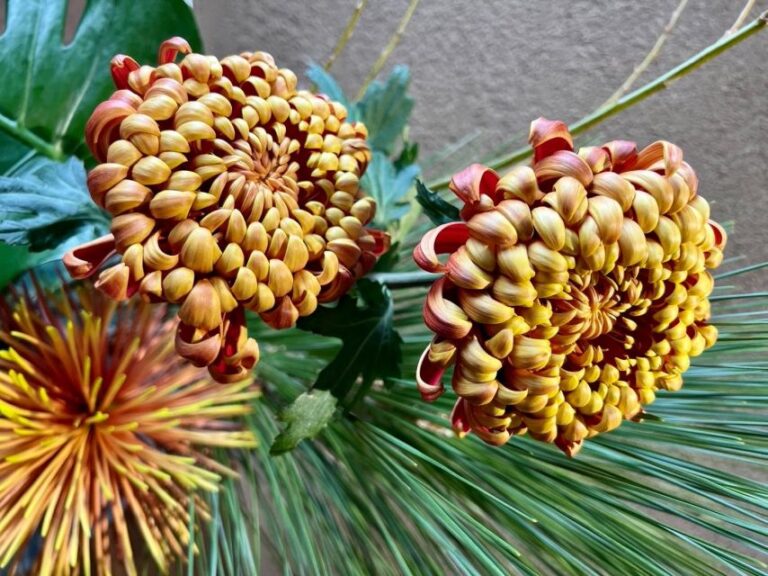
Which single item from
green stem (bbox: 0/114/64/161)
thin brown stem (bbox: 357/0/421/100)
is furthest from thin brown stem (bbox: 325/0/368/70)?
green stem (bbox: 0/114/64/161)

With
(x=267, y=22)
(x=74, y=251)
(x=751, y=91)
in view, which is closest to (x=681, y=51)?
(x=751, y=91)

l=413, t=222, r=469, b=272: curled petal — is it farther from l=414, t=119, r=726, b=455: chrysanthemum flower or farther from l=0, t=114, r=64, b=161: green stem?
l=0, t=114, r=64, b=161: green stem

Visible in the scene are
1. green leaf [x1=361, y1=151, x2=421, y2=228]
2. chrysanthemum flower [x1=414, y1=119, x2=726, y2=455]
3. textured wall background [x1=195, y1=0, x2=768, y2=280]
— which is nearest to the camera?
chrysanthemum flower [x1=414, y1=119, x2=726, y2=455]

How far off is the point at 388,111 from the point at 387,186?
0.16ft

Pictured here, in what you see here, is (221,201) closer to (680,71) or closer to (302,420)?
(302,420)

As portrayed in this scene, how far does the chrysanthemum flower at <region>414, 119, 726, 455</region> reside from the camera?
0.17 m

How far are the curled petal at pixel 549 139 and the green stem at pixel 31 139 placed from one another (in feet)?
0.67

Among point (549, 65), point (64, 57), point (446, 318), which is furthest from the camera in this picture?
point (549, 65)

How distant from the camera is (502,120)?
448 millimetres

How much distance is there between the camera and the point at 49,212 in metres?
0.22

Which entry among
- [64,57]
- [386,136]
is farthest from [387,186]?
[64,57]

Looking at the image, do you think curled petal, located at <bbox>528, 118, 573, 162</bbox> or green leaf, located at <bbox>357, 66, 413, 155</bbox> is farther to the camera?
green leaf, located at <bbox>357, 66, 413, 155</bbox>

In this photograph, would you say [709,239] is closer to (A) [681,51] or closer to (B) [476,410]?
(B) [476,410]

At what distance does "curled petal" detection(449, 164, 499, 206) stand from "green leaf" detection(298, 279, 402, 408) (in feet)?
0.21
